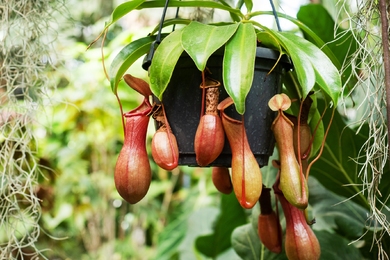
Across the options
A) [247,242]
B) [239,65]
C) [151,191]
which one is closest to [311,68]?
[239,65]

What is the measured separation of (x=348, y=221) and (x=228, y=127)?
74cm

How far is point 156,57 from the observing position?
659 mm

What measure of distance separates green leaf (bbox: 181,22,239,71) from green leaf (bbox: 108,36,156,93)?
10 cm

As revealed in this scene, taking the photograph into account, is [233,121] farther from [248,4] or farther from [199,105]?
[248,4]

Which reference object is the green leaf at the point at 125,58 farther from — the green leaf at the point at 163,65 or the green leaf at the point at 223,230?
the green leaf at the point at 223,230

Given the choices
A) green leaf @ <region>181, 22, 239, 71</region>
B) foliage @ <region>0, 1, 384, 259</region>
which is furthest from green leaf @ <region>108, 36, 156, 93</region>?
green leaf @ <region>181, 22, 239, 71</region>

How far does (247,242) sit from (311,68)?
24.3 inches

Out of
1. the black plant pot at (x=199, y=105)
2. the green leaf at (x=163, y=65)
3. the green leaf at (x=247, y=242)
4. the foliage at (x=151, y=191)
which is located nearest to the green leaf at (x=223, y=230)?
the foliage at (x=151, y=191)

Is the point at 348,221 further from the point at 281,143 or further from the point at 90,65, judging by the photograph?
the point at 90,65

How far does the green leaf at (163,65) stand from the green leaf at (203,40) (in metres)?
0.02

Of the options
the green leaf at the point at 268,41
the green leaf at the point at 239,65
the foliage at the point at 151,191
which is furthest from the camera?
the foliage at the point at 151,191

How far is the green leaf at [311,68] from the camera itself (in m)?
0.62

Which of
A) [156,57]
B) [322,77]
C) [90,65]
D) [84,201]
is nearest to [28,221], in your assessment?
[156,57]

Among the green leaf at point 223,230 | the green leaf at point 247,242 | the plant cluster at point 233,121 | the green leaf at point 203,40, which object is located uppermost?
the green leaf at point 203,40
